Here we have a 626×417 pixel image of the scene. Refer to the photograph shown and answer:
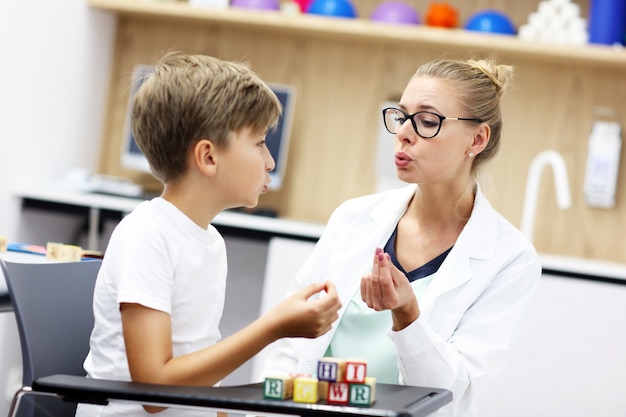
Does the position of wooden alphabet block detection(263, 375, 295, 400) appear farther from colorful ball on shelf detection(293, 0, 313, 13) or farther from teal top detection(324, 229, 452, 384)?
colorful ball on shelf detection(293, 0, 313, 13)

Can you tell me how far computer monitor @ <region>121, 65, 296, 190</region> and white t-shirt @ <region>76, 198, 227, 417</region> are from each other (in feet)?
6.64

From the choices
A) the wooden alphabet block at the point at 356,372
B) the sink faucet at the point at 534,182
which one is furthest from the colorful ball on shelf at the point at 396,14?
the wooden alphabet block at the point at 356,372

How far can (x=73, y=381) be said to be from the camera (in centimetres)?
106

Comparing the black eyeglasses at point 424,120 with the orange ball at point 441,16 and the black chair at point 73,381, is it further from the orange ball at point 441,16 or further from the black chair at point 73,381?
the orange ball at point 441,16

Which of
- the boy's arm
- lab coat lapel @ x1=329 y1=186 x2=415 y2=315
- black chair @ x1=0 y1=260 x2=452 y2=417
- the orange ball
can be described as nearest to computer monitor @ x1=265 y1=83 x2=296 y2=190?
the orange ball

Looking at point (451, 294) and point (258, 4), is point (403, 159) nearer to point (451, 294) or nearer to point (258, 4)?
point (451, 294)

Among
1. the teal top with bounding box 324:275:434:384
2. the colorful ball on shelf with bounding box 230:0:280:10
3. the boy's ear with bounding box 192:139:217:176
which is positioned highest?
the colorful ball on shelf with bounding box 230:0:280:10

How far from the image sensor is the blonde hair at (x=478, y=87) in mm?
1740

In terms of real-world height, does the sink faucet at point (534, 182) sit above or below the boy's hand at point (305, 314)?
above

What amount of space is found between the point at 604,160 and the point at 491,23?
2.05 ft

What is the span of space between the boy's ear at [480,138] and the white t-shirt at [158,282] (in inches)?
27.0

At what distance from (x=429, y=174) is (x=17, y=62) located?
1805 mm

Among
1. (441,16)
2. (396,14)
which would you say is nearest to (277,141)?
(396,14)

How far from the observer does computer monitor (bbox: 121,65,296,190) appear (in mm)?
3336
